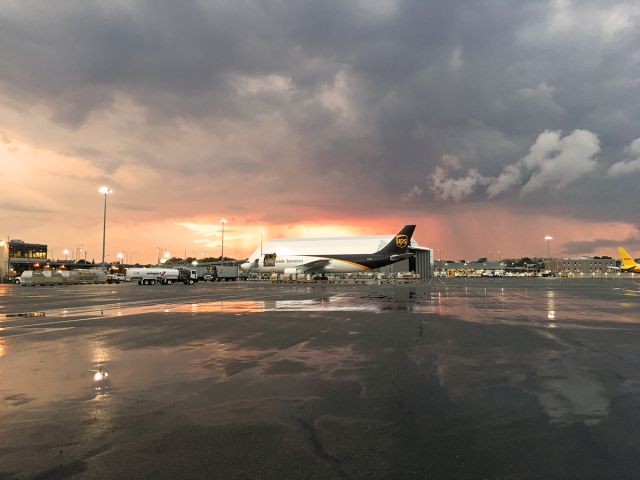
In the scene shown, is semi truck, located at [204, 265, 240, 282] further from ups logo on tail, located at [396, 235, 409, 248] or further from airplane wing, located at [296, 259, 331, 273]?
ups logo on tail, located at [396, 235, 409, 248]

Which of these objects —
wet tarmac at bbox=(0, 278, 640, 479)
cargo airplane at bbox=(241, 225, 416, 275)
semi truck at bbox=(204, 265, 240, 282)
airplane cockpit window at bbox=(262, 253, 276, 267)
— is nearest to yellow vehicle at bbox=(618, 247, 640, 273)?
cargo airplane at bbox=(241, 225, 416, 275)

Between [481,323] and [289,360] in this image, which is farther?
[481,323]

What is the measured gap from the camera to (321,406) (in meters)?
6.36

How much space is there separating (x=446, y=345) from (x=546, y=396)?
4.77 metres

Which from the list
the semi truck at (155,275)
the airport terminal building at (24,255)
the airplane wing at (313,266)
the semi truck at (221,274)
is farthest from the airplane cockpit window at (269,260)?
the airport terminal building at (24,255)

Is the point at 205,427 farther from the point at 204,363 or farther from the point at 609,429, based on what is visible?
the point at 609,429

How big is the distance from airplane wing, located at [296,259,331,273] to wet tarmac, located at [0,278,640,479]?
255 ft

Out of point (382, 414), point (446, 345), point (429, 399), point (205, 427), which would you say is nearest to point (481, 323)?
point (446, 345)

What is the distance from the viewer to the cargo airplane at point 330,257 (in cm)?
8988

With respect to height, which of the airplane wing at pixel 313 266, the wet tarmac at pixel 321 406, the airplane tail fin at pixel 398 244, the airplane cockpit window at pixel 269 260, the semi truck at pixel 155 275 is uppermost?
the airplane tail fin at pixel 398 244

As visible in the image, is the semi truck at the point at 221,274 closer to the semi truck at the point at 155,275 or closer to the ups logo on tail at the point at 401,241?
the semi truck at the point at 155,275

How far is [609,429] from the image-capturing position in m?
5.48

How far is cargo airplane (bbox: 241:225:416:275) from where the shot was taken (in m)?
89.9

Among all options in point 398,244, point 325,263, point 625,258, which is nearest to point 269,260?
point 325,263
